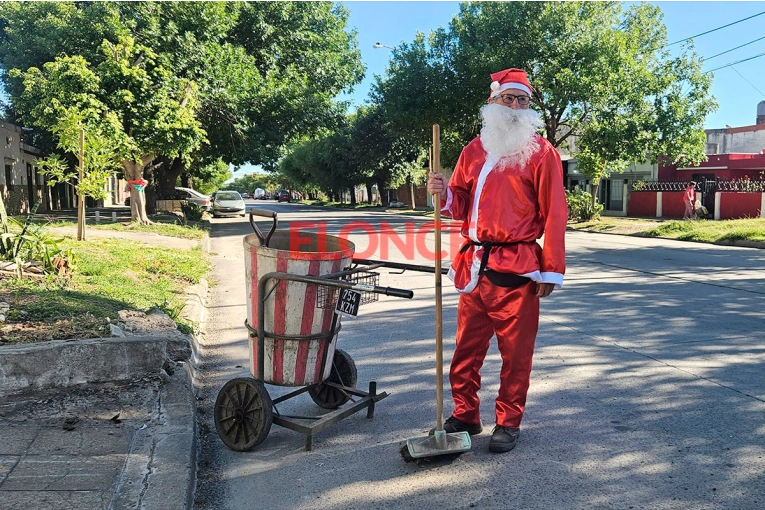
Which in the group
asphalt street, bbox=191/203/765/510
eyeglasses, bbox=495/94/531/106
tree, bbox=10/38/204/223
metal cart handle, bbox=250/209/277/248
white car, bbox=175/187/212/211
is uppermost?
tree, bbox=10/38/204/223

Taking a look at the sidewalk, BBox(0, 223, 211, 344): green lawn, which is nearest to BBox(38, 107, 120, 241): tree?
BBox(0, 223, 211, 344): green lawn

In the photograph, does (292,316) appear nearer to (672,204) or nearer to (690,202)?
(690,202)

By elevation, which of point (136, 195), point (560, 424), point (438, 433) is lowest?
point (560, 424)

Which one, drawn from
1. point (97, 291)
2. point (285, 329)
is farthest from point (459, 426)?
point (97, 291)

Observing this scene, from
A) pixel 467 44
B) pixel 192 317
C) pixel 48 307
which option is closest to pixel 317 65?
pixel 467 44

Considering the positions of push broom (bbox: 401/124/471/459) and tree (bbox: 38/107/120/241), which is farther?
tree (bbox: 38/107/120/241)

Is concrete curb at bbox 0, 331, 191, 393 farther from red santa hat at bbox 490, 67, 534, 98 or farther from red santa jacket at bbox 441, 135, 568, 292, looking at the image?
red santa hat at bbox 490, 67, 534, 98

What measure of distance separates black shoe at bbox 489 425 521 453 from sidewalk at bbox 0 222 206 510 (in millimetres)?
1625

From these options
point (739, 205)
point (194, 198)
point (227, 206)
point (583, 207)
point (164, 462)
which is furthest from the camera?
point (194, 198)

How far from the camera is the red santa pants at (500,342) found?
11.4 ft

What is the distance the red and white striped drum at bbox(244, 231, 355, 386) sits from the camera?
3.56 metres

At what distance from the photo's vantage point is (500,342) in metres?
3.55

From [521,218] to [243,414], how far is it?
195 cm

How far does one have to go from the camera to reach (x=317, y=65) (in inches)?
998
